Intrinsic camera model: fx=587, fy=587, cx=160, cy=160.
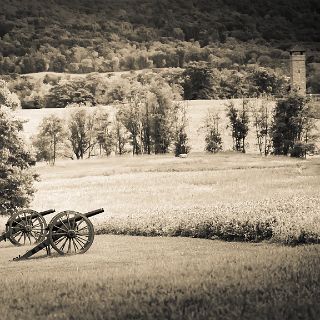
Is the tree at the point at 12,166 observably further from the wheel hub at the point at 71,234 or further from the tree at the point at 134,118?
the tree at the point at 134,118

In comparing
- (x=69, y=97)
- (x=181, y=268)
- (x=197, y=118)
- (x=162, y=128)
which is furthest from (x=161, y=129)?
(x=181, y=268)

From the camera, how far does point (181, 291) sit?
9961 millimetres

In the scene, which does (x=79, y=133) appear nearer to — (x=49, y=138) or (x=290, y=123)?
(x=49, y=138)

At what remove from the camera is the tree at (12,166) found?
32188mm

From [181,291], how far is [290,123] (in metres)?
79.3

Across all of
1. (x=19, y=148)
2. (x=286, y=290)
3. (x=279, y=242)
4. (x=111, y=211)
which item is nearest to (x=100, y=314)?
(x=286, y=290)

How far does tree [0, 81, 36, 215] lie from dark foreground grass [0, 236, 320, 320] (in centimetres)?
1757

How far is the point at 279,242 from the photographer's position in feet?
62.3

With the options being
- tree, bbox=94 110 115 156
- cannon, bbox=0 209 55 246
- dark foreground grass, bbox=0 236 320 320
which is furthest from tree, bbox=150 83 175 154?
Result: dark foreground grass, bbox=0 236 320 320

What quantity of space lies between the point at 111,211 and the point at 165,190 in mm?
14116

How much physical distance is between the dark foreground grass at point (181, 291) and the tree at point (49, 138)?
82003 mm

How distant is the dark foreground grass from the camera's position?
333 inches

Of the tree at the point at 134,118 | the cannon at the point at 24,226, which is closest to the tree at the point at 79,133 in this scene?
the tree at the point at 134,118

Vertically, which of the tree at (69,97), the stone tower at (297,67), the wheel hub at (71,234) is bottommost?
the wheel hub at (71,234)
